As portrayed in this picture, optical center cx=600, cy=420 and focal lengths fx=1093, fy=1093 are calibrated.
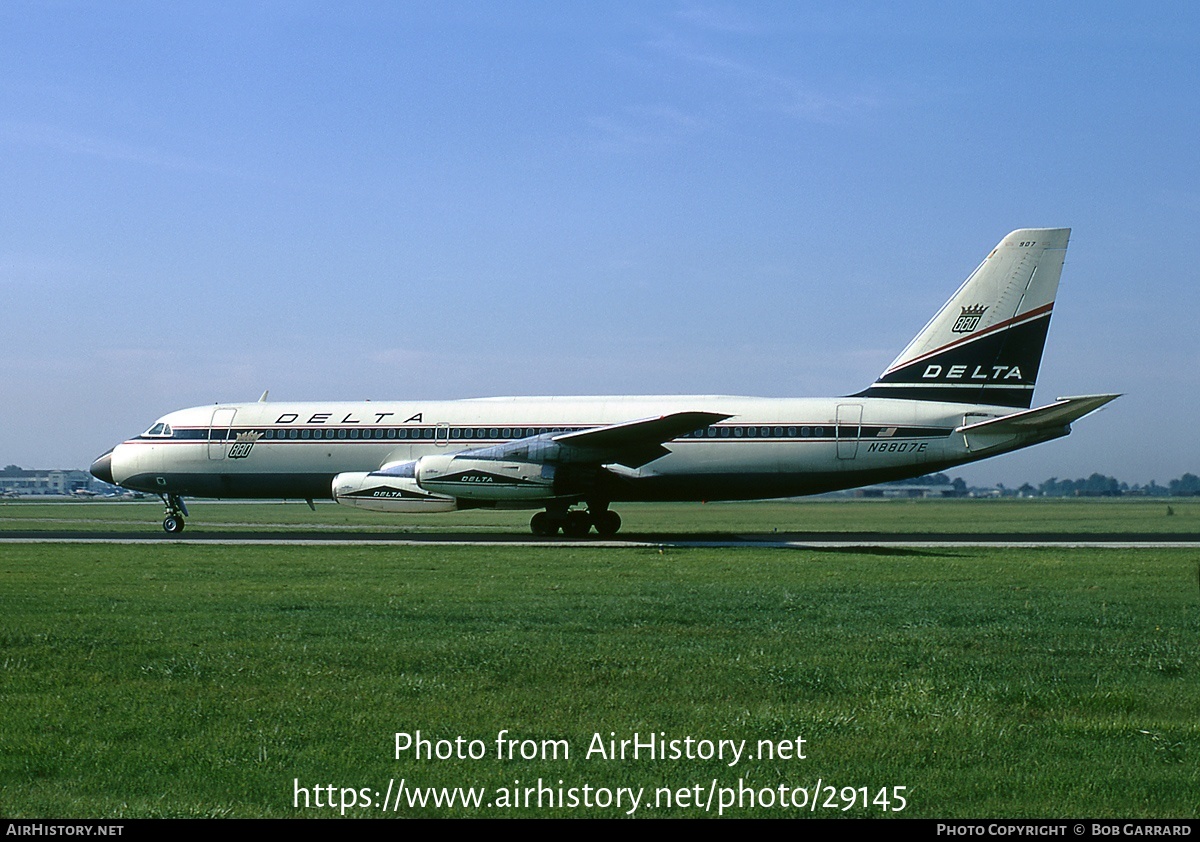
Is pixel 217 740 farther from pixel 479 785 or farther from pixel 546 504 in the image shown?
pixel 546 504

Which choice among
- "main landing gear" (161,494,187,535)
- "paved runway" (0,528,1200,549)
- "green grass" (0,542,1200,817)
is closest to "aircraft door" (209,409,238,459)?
"main landing gear" (161,494,187,535)

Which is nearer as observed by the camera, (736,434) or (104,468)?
(736,434)

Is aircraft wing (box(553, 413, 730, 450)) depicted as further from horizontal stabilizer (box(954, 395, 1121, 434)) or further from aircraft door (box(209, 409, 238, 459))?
aircraft door (box(209, 409, 238, 459))

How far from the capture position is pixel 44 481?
17175 cm

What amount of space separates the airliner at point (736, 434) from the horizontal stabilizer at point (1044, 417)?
4cm

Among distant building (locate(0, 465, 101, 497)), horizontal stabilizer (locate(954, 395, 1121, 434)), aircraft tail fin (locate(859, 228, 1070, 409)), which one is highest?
aircraft tail fin (locate(859, 228, 1070, 409))

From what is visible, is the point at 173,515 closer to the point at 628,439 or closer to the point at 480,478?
the point at 480,478

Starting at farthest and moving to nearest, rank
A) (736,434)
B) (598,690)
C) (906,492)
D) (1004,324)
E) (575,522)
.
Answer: (906,492) → (575,522) → (736,434) → (1004,324) → (598,690)

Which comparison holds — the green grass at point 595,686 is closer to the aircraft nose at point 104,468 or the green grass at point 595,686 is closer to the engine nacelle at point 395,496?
the engine nacelle at point 395,496

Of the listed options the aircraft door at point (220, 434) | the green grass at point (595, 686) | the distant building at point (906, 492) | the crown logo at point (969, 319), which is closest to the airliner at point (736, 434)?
the crown logo at point (969, 319)

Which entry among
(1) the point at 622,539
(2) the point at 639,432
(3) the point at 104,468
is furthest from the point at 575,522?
(3) the point at 104,468

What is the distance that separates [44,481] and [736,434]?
557 feet

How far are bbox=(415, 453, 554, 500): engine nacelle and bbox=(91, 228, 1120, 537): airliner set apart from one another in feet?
0.12

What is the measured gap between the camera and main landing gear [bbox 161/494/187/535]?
106 feet
